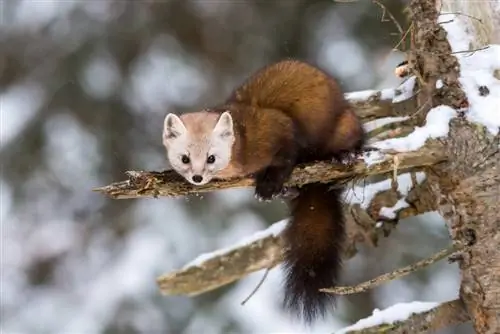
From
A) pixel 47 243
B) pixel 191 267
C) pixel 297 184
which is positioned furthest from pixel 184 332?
pixel 297 184

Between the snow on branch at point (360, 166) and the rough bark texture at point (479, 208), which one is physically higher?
the snow on branch at point (360, 166)

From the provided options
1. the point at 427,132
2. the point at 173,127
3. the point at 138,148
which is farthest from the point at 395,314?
the point at 138,148

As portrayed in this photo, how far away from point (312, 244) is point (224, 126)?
748 millimetres

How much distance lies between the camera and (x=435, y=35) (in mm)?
4137

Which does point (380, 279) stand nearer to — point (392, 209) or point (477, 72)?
point (477, 72)

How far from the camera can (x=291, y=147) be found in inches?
161

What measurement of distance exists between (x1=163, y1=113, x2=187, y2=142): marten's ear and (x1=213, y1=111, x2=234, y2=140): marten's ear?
0.14 metres

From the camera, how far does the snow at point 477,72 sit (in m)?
3.92

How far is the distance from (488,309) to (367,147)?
82 centimetres

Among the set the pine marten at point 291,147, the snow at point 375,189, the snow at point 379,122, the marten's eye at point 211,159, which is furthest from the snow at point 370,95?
the marten's eye at point 211,159

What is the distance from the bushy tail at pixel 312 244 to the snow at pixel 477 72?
0.77m

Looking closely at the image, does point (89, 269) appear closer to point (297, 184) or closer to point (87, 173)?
point (87, 173)

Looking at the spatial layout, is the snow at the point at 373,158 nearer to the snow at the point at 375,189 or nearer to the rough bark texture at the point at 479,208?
the rough bark texture at the point at 479,208

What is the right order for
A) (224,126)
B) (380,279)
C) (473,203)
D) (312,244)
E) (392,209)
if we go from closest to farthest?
1. (380,279)
2. (473,203)
3. (224,126)
4. (312,244)
5. (392,209)
